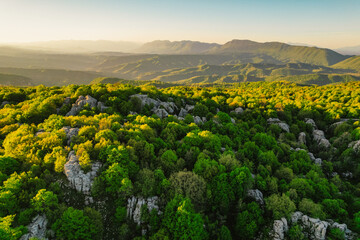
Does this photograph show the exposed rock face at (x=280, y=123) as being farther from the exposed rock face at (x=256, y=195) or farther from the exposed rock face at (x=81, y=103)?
the exposed rock face at (x=81, y=103)

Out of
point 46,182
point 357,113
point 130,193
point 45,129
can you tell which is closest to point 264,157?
point 130,193

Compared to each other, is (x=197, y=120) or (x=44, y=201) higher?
(x=44, y=201)

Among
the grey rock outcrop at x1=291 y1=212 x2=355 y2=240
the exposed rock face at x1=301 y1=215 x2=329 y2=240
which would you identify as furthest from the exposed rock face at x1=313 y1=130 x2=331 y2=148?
the exposed rock face at x1=301 y1=215 x2=329 y2=240

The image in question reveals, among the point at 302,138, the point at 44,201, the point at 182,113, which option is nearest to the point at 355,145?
the point at 302,138

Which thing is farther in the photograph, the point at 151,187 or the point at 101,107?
the point at 101,107

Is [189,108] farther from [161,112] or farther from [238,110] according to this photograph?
[238,110]

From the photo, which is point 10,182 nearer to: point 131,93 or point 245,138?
point 131,93
